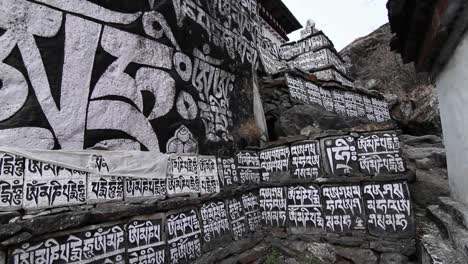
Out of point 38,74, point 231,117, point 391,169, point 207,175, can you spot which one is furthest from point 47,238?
point 391,169

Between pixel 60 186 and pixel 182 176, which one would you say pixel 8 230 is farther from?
pixel 182 176

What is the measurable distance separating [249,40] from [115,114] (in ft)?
18.0

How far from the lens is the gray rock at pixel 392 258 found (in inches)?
168

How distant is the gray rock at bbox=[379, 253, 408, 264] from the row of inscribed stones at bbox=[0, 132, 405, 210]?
53.4 inches

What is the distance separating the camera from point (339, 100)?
9664 mm

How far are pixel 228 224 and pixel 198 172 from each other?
1.17 meters

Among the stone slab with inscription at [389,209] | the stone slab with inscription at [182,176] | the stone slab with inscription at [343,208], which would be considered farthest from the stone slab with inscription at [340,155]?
the stone slab with inscription at [182,176]

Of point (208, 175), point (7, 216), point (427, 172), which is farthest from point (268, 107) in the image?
point (7, 216)

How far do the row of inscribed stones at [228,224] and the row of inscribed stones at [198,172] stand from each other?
32 centimetres

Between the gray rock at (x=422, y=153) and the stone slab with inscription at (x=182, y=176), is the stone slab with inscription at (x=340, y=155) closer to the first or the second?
the stone slab with inscription at (x=182, y=176)

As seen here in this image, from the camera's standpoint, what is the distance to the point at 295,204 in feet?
17.7

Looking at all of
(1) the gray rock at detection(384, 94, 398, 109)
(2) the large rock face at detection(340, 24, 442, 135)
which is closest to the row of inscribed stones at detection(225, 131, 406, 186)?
(2) the large rock face at detection(340, 24, 442, 135)

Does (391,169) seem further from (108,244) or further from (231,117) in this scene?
(108,244)

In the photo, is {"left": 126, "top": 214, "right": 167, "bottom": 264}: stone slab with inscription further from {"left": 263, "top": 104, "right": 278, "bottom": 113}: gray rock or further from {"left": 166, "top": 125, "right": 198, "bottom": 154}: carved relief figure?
{"left": 263, "top": 104, "right": 278, "bottom": 113}: gray rock
